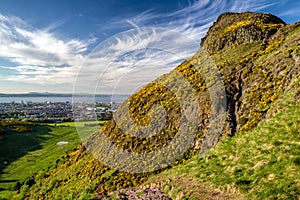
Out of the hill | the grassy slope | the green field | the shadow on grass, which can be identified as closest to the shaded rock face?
the hill

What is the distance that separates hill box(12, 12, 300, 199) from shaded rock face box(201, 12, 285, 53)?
14cm

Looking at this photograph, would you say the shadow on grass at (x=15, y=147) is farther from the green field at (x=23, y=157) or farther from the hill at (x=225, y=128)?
the hill at (x=225, y=128)

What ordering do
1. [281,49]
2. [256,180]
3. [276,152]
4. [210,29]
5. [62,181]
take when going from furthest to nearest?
[210,29] < [62,181] < [281,49] < [276,152] < [256,180]

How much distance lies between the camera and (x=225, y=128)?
68.4ft

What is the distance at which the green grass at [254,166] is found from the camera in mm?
10781

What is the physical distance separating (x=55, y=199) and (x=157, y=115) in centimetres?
1503

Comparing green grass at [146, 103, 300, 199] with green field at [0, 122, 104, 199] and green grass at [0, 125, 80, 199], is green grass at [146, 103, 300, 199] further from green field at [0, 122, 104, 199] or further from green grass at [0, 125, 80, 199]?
green grass at [0, 125, 80, 199]

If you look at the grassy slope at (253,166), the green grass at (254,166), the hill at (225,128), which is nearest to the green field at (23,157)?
the hill at (225,128)

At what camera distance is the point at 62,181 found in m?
29.4

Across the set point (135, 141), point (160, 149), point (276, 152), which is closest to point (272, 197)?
point (276, 152)

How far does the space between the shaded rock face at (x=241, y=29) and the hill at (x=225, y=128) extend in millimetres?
142

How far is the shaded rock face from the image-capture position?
3100cm

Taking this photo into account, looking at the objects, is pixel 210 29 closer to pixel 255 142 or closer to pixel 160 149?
pixel 160 149

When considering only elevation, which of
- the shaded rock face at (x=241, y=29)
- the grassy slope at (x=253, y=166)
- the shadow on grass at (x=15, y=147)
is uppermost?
the shaded rock face at (x=241, y=29)
